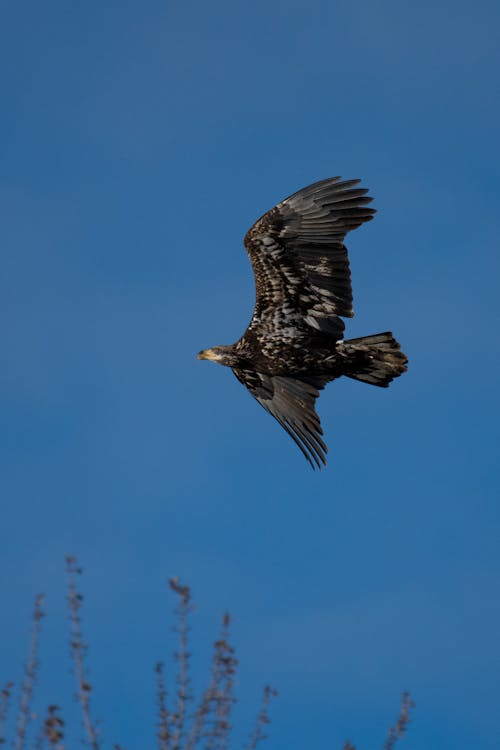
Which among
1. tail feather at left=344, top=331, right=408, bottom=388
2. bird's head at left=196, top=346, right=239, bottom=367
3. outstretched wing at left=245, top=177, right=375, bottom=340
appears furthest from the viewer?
bird's head at left=196, top=346, right=239, bottom=367

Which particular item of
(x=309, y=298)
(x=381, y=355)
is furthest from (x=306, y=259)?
(x=381, y=355)

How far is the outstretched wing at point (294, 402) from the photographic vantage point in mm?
14852

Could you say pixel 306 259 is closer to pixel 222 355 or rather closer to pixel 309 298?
pixel 309 298

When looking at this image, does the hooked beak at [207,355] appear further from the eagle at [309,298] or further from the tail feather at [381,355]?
the tail feather at [381,355]

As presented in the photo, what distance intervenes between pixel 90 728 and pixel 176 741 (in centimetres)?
47

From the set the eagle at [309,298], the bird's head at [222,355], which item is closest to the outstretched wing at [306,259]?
the eagle at [309,298]

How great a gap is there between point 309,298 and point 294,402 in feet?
5.83

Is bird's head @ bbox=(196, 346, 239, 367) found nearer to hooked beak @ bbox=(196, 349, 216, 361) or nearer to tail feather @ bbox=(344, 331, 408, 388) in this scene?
hooked beak @ bbox=(196, 349, 216, 361)

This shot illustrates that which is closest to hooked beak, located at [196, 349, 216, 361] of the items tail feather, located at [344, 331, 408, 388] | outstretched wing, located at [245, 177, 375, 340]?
outstretched wing, located at [245, 177, 375, 340]

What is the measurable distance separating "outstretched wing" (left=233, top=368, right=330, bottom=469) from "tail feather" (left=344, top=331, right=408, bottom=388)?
46.5 inches

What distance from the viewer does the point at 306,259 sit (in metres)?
13.6

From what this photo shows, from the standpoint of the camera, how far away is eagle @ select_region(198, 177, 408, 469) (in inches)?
Answer: 520

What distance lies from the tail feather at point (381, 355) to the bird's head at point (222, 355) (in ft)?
5.79

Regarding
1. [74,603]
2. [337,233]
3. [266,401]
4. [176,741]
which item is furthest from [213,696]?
[266,401]
